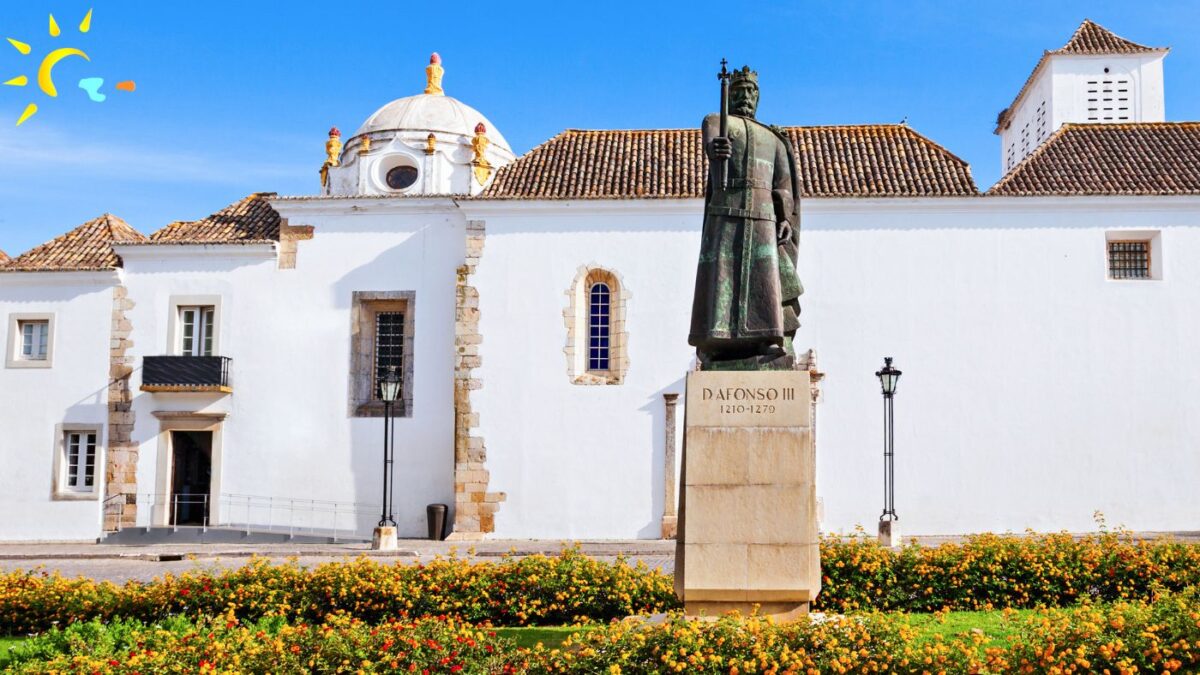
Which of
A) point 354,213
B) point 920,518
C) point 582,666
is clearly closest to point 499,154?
point 354,213

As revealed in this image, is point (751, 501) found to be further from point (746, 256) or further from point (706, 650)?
point (746, 256)

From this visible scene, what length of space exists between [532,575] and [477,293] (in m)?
12.8

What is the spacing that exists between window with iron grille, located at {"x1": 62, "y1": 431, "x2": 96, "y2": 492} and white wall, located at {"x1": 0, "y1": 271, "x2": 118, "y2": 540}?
239 millimetres

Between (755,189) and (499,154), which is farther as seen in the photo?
(499,154)

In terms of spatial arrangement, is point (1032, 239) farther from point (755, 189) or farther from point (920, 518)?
point (755, 189)

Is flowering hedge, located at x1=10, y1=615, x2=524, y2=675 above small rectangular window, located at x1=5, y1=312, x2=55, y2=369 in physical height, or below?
below

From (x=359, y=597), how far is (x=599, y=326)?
13.2 m

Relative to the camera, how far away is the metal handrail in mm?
23281

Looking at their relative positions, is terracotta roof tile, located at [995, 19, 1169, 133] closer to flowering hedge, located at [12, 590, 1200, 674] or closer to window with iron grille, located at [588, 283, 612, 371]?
window with iron grille, located at [588, 283, 612, 371]

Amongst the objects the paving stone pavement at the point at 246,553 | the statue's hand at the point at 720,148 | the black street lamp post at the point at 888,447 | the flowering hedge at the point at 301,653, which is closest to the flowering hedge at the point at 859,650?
the flowering hedge at the point at 301,653

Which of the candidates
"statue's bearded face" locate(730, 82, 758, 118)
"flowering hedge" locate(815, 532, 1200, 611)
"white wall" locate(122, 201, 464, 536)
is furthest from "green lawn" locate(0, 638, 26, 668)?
"white wall" locate(122, 201, 464, 536)

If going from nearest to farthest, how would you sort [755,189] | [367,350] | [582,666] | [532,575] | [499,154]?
[582,666], [755,189], [532,575], [367,350], [499,154]

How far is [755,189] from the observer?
878 cm

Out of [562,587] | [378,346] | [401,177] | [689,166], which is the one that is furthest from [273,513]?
[562,587]
